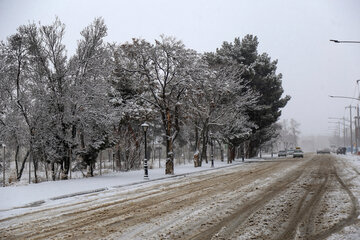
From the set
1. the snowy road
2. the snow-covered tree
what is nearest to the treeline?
the snow-covered tree

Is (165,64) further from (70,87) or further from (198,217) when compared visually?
(198,217)

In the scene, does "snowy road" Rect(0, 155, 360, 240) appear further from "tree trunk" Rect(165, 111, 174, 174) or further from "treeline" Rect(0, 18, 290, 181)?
"tree trunk" Rect(165, 111, 174, 174)

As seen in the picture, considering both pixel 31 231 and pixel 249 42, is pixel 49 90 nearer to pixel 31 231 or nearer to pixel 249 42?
pixel 31 231

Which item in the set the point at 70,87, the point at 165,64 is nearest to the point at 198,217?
the point at 70,87

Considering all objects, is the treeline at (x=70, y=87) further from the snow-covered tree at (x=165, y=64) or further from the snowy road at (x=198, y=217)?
the snowy road at (x=198, y=217)

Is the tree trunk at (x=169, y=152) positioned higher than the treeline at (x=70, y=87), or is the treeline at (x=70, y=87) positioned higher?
the treeline at (x=70, y=87)

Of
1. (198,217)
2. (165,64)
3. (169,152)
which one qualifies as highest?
(165,64)

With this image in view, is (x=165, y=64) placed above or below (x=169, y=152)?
above

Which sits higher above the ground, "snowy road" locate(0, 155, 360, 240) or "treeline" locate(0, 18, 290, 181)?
"treeline" locate(0, 18, 290, 181)

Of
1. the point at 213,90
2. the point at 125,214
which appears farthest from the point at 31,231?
the point at 213,90

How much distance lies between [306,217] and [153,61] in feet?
56.7

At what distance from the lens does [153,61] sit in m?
22.3

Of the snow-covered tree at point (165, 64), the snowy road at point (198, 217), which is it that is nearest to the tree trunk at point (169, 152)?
the snow-covered tree at point (165, 64)

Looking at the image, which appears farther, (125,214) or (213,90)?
(213,90)
